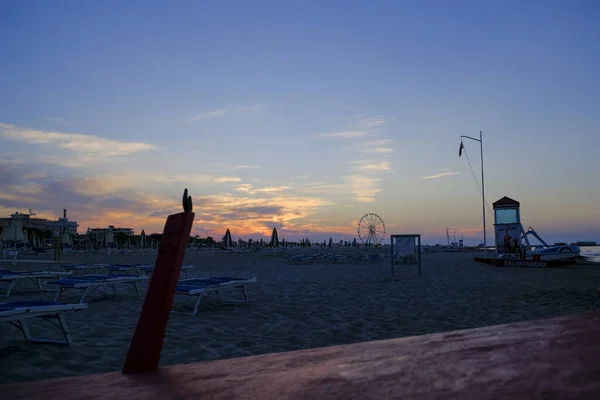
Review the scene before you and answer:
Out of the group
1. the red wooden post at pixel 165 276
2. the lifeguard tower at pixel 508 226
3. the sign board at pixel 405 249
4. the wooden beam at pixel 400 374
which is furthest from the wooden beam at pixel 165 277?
the lifeguard tower at pixel 508 226

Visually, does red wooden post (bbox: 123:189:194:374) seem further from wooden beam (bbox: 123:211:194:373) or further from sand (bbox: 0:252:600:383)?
sand (bbox: 0:252:600:383)

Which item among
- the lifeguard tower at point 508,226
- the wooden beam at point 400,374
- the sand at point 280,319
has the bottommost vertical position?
the sand at point 280,319

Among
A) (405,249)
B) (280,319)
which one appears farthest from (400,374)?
(405,249)

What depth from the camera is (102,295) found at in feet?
36.8

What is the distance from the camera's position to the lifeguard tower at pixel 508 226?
89.7 ft

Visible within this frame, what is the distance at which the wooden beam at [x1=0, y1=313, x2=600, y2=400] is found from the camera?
707 mm

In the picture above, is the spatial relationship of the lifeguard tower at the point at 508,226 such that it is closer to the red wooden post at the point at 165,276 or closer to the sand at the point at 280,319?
the sand at the point at 280,319

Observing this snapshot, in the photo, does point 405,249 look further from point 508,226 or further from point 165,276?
point 165,276

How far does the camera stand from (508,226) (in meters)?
27.6

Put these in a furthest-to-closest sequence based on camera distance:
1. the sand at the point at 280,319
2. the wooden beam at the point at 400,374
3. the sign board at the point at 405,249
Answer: the sign board at the point at 405,249 < the sand at the point at 280,319 < the wooden beam at the point at 400,374

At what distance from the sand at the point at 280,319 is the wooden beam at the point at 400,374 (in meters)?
4.24

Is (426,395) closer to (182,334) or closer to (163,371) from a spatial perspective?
(163,371)

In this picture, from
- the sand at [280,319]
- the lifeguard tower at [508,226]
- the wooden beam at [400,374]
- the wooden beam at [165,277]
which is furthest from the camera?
the lifeguard tower at [508,226]

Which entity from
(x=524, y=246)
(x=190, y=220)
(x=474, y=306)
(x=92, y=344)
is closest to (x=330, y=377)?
(x=190, y=220)
